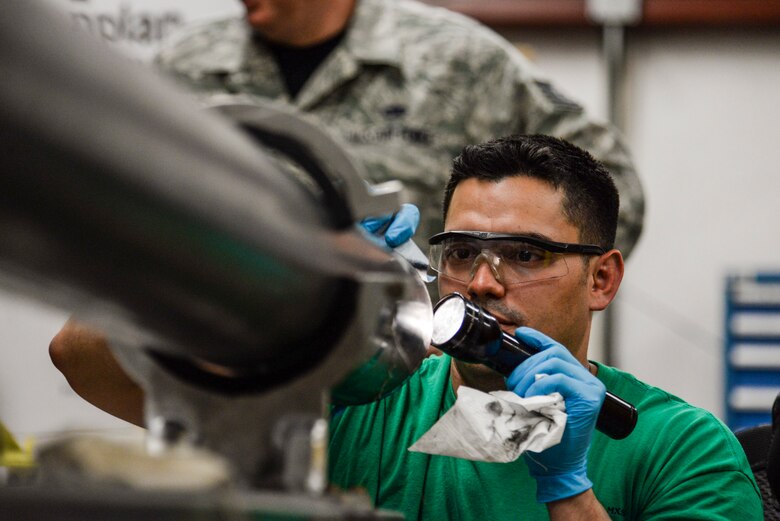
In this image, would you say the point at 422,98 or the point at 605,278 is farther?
the point at 422,98

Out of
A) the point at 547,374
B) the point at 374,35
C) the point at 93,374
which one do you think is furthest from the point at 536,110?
the point at 93,374

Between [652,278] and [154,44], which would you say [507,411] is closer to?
[154,44]

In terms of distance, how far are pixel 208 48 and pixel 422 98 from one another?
55 cm

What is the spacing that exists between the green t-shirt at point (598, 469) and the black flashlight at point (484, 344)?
0.40 feet

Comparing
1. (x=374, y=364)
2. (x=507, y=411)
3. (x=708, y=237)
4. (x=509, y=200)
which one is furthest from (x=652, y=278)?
(x=374, y=364)

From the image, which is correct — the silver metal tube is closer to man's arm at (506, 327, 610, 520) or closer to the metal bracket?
man's arm at (506, 327, 610, 520)

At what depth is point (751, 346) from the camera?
4656 mm

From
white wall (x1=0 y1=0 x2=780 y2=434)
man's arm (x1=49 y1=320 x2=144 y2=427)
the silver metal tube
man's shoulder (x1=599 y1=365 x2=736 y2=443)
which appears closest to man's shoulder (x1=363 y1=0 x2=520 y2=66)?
man's shoulder (x1=599 y1=365 x2=736 y2=443)

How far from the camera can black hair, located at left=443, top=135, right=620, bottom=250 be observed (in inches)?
66.0

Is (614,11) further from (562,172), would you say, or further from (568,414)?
(568,414)

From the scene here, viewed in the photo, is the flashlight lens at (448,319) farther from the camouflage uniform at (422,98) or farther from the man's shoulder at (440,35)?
the man's shoulder at (440,35)

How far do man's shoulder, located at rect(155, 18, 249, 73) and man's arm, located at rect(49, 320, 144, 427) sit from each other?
4.19 feet

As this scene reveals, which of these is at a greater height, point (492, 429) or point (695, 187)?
point (492, 429)

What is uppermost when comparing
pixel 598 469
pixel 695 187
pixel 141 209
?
pixel 141 209
